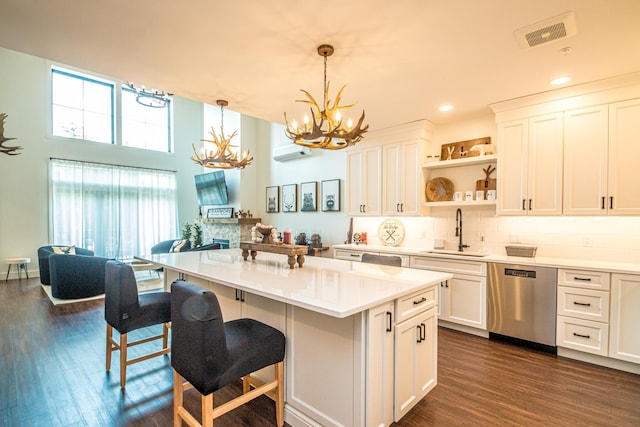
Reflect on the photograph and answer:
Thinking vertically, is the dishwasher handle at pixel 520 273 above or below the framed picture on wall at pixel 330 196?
below

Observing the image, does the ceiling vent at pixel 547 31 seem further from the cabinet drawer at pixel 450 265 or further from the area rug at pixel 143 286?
the area rug at pixel 143 286

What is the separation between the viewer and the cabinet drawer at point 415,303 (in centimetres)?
189

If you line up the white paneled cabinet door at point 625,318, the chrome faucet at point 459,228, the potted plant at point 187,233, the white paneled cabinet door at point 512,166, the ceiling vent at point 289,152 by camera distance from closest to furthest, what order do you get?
the white paneled cabinet door at point 625,318
the white paneled cabinet door at point 512,166
the chrome faucet at point 459,228
the ceiling vent at point 289,152
the potted plant at point 187,233

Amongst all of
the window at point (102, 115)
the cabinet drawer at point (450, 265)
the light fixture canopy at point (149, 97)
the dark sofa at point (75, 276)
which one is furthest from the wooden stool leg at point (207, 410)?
the window at point (102, 115)

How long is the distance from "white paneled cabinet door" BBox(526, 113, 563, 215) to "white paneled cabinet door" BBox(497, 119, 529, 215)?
6cm

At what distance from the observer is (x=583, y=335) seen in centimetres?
293

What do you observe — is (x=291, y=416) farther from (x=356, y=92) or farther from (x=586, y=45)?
(x=586, y=45)

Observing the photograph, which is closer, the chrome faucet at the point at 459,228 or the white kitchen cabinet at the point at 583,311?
the white kitchen cabinet at the point at 583,311

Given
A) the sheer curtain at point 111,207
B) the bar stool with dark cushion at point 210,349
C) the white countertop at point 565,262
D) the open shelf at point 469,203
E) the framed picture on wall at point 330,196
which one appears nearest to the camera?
the bar stool with dark cushion at point 210,349

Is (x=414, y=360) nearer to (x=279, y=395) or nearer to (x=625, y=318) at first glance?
(x=279, y=395)

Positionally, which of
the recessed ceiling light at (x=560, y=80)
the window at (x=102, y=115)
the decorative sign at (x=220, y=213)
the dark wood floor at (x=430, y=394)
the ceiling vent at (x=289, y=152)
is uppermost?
the window at (x=102, y=115)

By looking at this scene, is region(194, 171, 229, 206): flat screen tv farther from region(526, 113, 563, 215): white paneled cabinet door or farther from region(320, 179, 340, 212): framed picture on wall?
region(526, 113, 563, 215): white paneled cabinet door

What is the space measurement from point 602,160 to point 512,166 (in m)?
0.78

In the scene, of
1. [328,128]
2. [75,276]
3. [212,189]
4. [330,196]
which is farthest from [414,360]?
[212,189]
